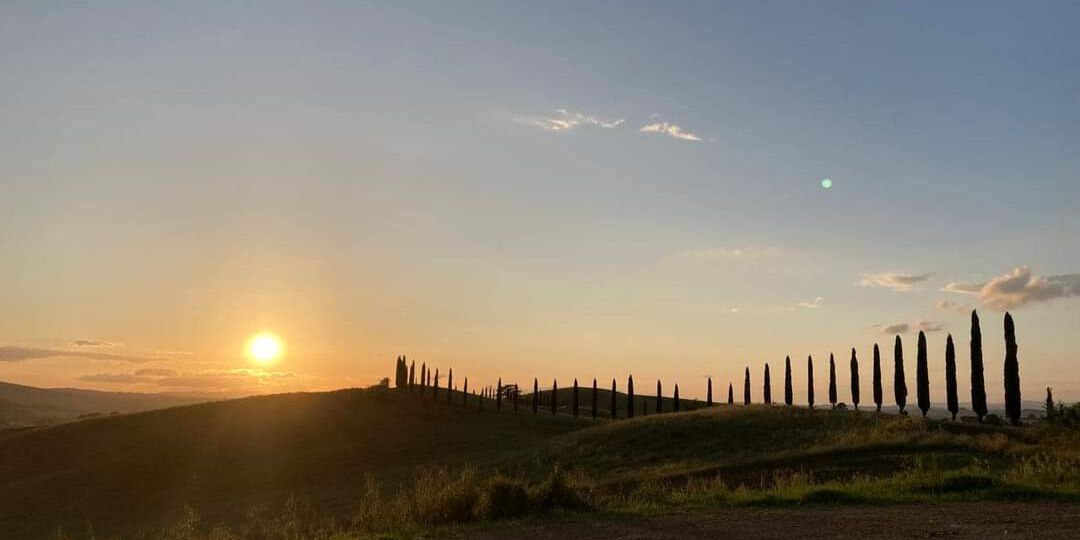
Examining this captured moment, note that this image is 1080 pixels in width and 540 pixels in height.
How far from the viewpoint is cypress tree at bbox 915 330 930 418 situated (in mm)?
60594

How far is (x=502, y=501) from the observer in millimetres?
17422

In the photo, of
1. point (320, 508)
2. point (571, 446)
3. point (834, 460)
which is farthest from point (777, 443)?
point (320, 508)

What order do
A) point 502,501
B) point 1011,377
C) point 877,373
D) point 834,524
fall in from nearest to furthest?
1. point 834,524
2. point 502,501
3. point 1011,377
4. point 877,373

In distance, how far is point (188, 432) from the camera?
68.1m

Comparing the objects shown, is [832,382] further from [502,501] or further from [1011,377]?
[502,501]

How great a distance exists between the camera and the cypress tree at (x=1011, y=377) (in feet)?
177

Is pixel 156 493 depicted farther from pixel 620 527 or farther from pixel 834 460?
pixel 620 527

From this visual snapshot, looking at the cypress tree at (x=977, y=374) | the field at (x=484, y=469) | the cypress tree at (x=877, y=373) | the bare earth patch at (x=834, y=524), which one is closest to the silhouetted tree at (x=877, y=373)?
the cypress tree at (x=877, y=373)

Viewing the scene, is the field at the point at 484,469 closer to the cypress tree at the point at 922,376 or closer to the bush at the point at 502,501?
the bush at the point at 502,501

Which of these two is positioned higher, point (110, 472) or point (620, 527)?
point (620, 527)

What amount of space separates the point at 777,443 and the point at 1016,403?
26.1 meters

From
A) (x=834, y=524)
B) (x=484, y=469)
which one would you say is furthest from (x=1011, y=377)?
(x=834, y=524)

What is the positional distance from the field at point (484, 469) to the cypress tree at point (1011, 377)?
14664 mm

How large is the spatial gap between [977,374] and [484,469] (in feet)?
117
